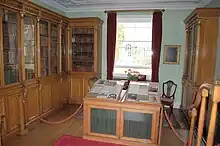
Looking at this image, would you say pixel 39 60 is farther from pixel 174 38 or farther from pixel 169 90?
pixel 174 38

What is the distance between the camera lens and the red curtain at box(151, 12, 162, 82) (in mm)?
5461

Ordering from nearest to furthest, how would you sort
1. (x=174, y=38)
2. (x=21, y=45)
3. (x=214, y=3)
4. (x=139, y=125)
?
1. (x=139, y=125)
2. (x=21, y=45)
3. (x=214, y=3)
4. (x=174, y=38)

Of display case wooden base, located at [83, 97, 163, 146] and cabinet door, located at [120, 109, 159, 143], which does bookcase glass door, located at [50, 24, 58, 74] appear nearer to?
display case wooden base, located at [83, 97, 163, 146]

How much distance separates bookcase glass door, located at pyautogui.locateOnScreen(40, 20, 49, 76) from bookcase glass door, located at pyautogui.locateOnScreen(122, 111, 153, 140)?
97.8 inches

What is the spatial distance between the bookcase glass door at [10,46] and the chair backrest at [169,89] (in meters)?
4.01

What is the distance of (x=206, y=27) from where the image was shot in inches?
157

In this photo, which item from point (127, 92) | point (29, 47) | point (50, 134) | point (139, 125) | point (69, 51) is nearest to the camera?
point (139, 125)

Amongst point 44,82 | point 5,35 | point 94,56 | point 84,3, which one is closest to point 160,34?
point 94,56

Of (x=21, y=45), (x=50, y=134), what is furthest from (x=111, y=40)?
(x=50, y=134)

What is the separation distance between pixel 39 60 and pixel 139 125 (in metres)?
2.68

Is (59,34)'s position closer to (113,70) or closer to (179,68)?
(113,70)

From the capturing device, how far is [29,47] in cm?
399

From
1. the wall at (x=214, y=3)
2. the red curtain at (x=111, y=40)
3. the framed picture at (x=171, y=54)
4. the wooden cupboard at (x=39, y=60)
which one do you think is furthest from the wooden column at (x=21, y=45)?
the wall at (x=214, y=3)

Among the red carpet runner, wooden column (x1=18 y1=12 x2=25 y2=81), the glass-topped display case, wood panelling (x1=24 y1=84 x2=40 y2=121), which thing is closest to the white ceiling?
wooden column (x1=18 y1=12 x2=25 y2=81)
